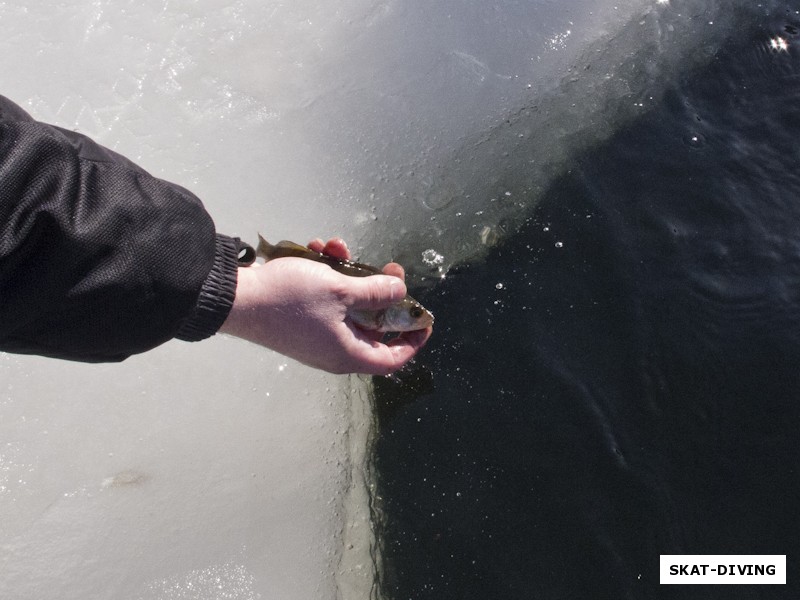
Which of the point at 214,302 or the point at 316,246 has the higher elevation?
the point at 214,302

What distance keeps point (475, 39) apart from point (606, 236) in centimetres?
158

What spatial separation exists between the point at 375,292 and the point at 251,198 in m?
1.37

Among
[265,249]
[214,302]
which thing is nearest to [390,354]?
[265,249]

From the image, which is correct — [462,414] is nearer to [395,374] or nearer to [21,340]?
[395,374]

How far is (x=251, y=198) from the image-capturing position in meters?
3.40

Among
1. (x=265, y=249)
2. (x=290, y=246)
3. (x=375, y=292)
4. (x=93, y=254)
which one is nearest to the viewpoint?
(x=93, y=254)

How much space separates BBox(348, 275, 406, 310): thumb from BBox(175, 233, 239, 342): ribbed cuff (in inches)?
17.9

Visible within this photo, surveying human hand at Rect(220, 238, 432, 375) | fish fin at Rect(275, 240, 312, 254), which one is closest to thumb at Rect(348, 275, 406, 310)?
human hand at Rect(220, 238, 432, 375)

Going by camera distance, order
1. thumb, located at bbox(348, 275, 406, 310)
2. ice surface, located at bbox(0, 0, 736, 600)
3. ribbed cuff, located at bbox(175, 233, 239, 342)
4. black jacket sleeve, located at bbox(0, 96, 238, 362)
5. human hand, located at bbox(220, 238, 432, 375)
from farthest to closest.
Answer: ice surface, located at bbox(0, 0, 736, 600) < thumb, located at bbox(348, 275, 406, 310) < human hand, located at bbox(220, 238, 432, 375) < ribbed cuff, located at bbox(175, 233, 239, 342) < black jacket sleeve, located at bbox(0, 96, 238, 362)

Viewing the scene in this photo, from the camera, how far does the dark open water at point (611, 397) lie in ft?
8.82

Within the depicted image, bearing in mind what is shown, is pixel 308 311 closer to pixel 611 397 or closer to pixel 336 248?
pixel 336 248

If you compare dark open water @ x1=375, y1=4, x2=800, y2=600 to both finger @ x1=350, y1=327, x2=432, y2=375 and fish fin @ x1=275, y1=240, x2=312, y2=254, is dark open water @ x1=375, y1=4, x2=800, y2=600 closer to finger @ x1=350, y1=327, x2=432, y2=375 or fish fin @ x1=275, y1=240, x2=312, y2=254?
finger @ x1=350, y1=327, x2=432, y2=375

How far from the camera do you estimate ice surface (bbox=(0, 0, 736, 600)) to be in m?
2.54

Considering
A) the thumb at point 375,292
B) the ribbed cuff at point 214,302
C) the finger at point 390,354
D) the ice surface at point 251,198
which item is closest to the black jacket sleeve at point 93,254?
the ribbed cuff at point 214,302
